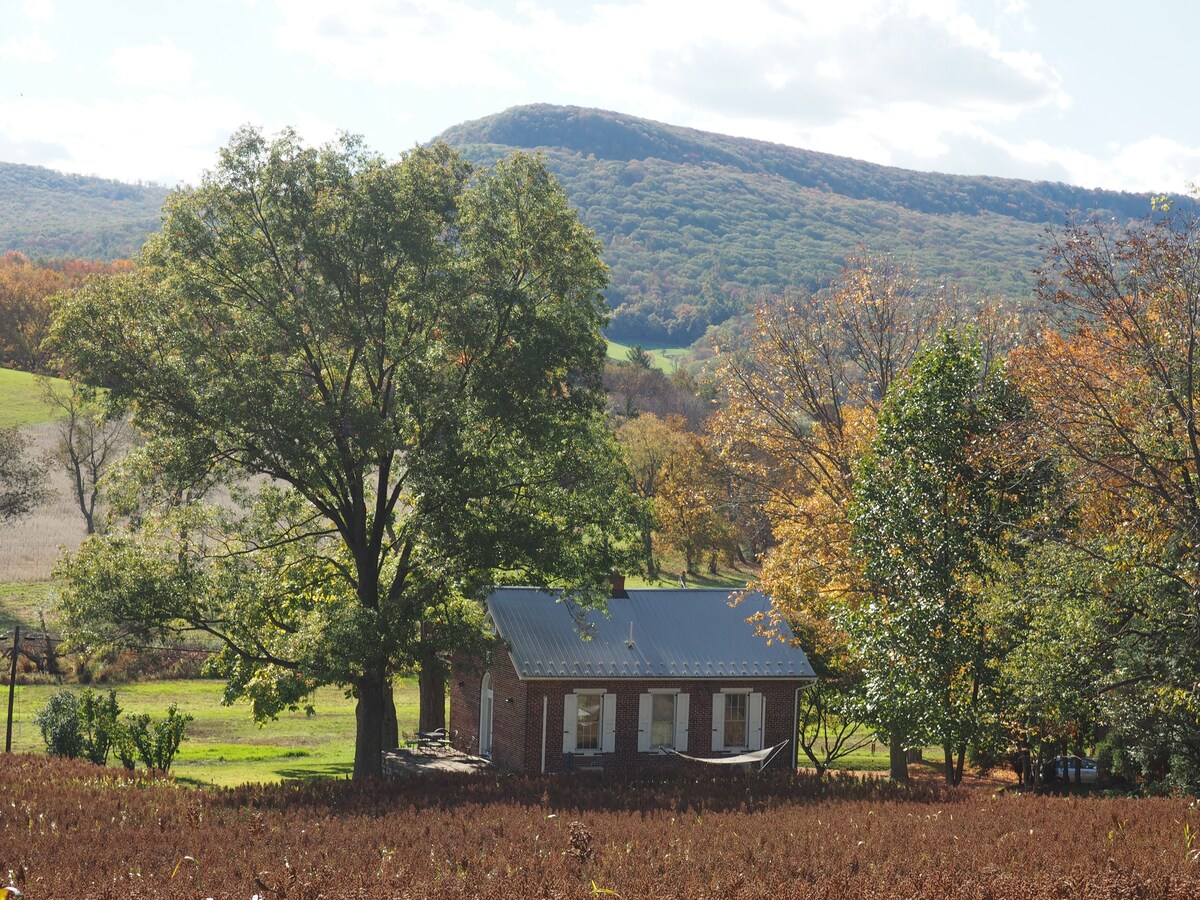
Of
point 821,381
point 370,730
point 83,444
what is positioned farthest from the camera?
point 83,444

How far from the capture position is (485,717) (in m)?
31.3

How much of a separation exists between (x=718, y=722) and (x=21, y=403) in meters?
68.7

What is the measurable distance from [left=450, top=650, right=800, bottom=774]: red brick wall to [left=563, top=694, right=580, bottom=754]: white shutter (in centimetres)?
13

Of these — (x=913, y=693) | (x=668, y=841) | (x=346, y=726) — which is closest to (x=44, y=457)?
(x=346, y=726)

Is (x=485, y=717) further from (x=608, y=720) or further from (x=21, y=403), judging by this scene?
(x=21, y=403)

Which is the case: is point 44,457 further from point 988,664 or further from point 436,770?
point 988,664

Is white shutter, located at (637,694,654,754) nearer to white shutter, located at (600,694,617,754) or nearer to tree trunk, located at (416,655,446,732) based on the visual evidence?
white shutter, located at (600,694,617,754)

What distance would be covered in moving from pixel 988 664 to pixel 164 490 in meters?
16.9

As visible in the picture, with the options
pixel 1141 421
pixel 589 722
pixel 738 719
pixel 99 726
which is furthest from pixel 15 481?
pixel 1141 421

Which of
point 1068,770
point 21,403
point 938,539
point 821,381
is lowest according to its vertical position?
point 1068,770

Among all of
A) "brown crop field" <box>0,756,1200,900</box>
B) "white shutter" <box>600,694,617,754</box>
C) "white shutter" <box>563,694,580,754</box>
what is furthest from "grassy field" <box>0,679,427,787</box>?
"brown crop field" <box>0,756,1200,900</box>

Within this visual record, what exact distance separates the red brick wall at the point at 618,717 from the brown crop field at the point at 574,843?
792 centimetres

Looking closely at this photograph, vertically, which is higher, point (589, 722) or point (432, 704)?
point (589, 722)

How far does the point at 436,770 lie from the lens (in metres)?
28.2
